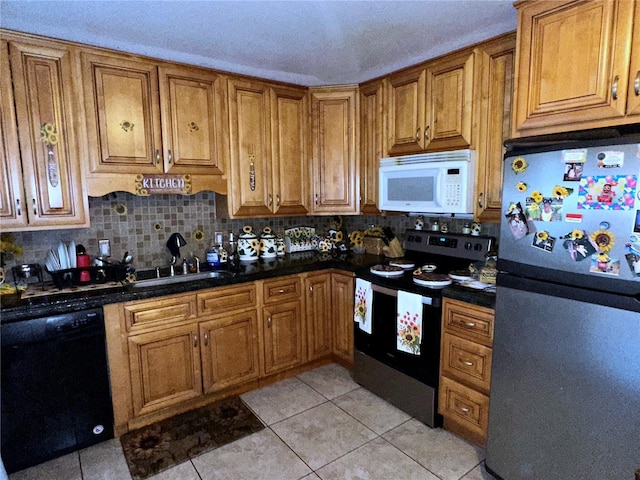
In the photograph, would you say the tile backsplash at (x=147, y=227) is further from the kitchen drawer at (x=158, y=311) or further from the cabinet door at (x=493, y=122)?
the kitchen drawer at (x=158, y=311)

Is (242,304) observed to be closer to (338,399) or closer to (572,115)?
(338,399)

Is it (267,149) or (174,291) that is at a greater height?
(267,149)

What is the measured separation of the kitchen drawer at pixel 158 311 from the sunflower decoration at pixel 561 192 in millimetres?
1986

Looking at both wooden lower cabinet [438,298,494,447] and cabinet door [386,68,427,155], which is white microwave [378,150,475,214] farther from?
wooden lower cabinet [438,298,494,447]

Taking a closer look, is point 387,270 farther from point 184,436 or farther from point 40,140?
point 40,140

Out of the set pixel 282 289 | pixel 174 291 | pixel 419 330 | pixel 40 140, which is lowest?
pixel 419 330

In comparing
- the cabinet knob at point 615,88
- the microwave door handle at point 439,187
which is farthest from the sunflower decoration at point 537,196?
the microwave door handle at point 439,187

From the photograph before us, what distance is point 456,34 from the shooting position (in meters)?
2.12

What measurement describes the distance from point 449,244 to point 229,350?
1.68 metres

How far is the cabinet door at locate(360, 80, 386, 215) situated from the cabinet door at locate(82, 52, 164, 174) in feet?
4.78

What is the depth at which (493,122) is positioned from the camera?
7.16 ft

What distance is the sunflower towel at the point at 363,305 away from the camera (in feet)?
8.36

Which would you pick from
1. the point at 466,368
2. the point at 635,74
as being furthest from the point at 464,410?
the point at 635,74

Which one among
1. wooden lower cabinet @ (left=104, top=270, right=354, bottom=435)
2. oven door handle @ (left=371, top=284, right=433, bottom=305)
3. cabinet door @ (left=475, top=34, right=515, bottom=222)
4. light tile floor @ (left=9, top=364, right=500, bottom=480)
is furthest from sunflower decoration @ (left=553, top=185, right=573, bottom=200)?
wooden lower cabinet @ (left=104, top=270, right=354, bottom=435)
